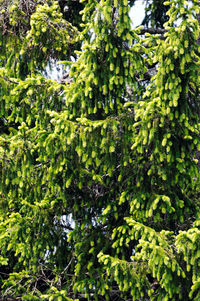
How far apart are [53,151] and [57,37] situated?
2484mm

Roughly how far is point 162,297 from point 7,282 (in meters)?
2.12

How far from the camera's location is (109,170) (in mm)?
6180

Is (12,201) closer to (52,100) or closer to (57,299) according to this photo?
(52,100)

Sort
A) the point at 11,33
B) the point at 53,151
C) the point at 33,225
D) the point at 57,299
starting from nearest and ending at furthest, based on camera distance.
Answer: the point at 57,299 < the point at 53,151 < the point at 33,225 < the point at 11,33

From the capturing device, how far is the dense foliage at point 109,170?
5594 millimetres

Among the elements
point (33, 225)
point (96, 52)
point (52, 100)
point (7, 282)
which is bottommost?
point (7, 282)

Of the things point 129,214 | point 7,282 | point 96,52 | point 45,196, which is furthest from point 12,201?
point 96,52

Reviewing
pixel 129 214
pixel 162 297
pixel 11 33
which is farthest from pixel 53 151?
pixel 11 33

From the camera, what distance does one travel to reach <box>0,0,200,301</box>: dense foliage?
18.4 ft

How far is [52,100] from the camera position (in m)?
6.68

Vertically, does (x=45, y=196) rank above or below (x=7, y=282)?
above

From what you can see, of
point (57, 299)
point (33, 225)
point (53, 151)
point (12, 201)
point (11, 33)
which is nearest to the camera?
point (57, 299)

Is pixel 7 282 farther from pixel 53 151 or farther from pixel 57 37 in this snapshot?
pixel 57 37

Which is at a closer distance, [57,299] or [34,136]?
[57,299]
